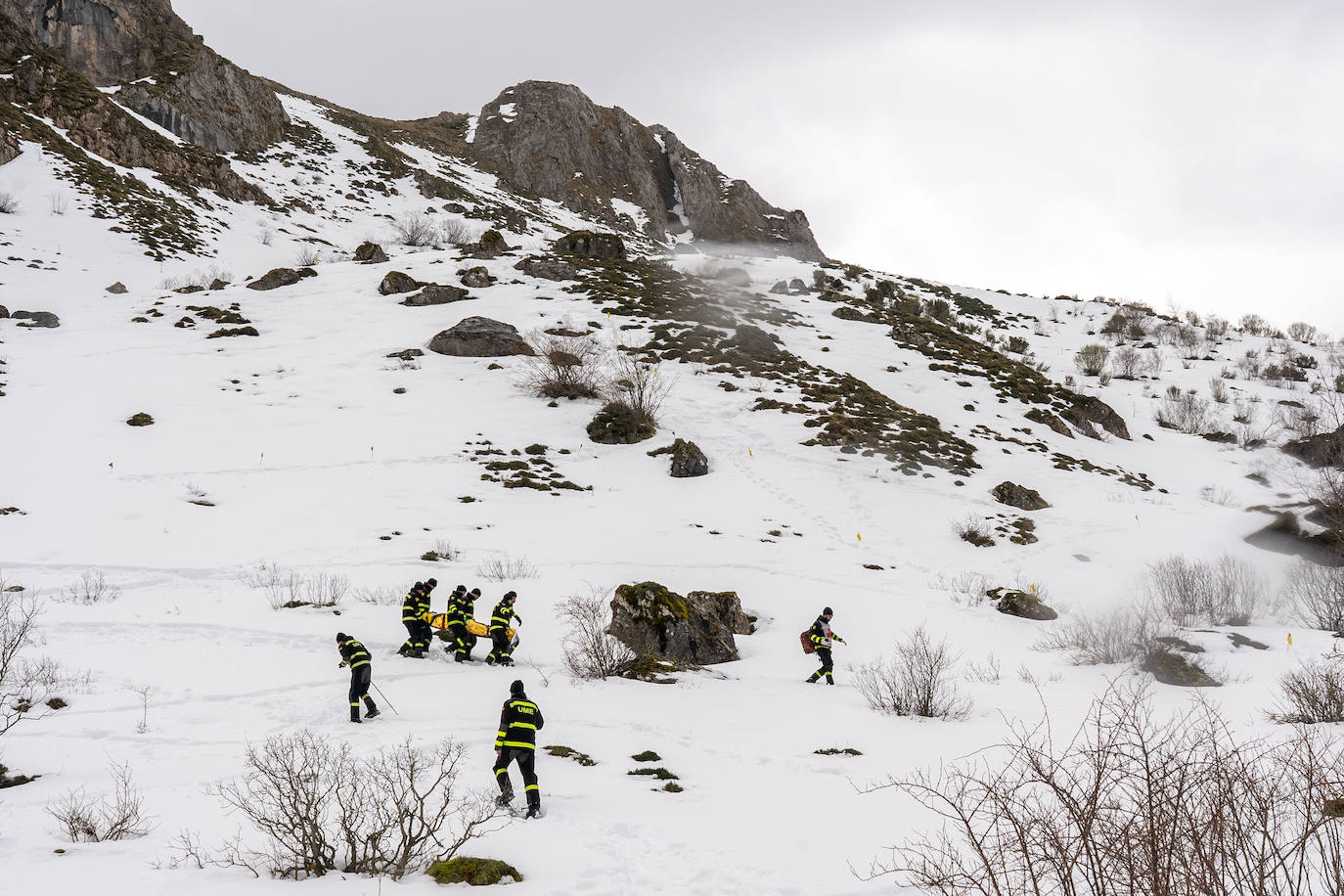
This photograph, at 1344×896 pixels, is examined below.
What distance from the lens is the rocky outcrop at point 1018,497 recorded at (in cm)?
2186

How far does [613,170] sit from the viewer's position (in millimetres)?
93875

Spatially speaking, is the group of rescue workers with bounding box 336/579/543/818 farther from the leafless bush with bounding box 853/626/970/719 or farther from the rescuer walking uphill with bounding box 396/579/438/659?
the leafless bush with bounding box 853/626/970/719

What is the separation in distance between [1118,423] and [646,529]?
26.6m

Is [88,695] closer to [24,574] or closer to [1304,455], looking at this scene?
[24,574]

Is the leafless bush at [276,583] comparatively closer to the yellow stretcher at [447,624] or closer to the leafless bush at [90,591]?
the leafless bush at [90,591]

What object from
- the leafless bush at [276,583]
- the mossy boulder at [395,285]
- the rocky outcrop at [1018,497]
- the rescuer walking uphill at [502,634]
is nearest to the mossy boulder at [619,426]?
the leafless bush at [276,583]

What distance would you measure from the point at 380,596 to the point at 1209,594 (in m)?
17.9

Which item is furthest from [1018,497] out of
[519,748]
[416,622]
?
[519,748]

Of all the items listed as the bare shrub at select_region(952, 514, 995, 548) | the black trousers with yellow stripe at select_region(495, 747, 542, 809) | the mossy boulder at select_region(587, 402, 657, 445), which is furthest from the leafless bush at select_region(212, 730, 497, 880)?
the mossy boulder at select_region(587, 402, 657, 445)

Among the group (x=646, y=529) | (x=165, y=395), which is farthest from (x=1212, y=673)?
(x=165, y=395)

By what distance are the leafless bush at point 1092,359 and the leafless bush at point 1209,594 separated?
97.9 ft

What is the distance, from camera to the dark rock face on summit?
8756cm

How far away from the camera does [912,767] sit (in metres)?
7.20

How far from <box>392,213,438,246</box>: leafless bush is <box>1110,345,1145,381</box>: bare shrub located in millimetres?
52802
